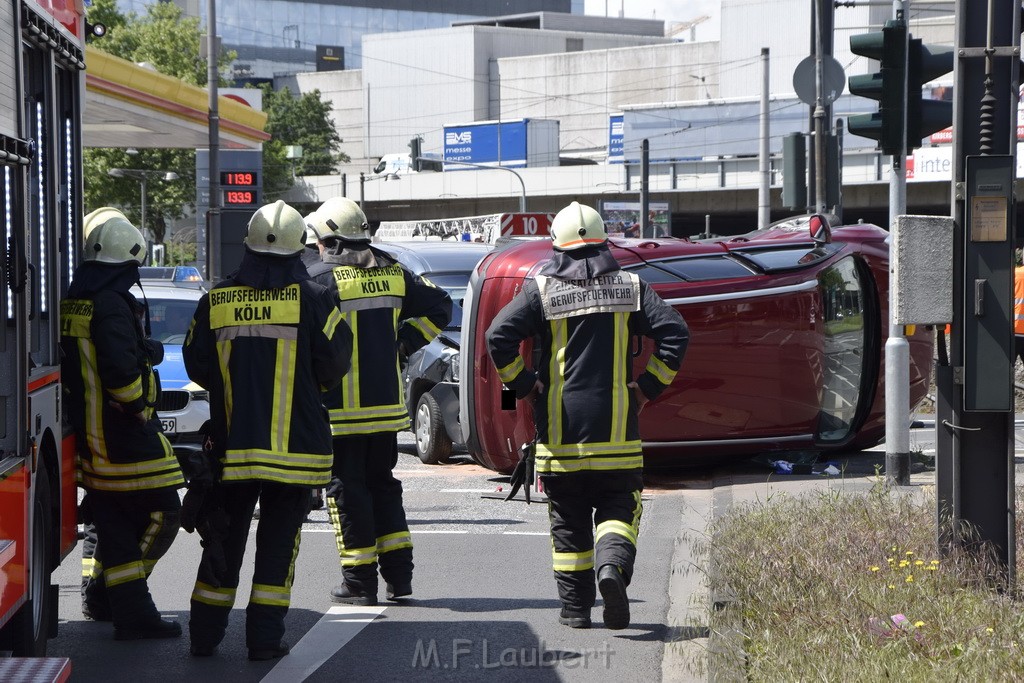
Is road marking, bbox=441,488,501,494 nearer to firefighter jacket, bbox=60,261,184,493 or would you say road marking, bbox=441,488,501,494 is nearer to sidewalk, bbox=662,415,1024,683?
sidewalk, bbox=662,415,1024,683

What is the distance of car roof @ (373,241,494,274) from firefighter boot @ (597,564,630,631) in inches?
354

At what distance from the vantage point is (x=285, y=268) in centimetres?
606

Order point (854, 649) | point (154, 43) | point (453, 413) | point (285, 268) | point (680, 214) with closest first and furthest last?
point (854, 649) < point (285, 268) < point (453, 413) < point (154, 43) < point (680, 214)

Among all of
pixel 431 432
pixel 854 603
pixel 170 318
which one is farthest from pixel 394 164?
pixel 854 603

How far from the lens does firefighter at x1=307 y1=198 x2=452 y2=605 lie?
6.86 metres

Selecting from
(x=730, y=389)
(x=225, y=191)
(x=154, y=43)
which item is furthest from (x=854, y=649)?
(x=154, y=43)

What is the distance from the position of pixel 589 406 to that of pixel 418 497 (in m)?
4.71

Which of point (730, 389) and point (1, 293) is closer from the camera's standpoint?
point (1, 293)

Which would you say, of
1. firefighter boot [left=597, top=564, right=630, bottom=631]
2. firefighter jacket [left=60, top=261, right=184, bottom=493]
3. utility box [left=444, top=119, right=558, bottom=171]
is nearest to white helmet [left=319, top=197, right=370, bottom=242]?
firefighter jacket [left=60, top=261, right=184, bottom=493]

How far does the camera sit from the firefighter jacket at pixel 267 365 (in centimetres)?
595

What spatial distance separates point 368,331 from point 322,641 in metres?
→ 1.46

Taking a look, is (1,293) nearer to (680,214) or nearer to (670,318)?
(670,318)

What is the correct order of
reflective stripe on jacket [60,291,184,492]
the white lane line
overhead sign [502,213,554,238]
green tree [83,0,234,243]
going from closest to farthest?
the white lane line → reflective stripe on jacket [60,291,184,492] → overhead sign [502,213,554,238] → green tree [83,0,234,243]

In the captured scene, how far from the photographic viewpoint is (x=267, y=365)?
19.6 ft
